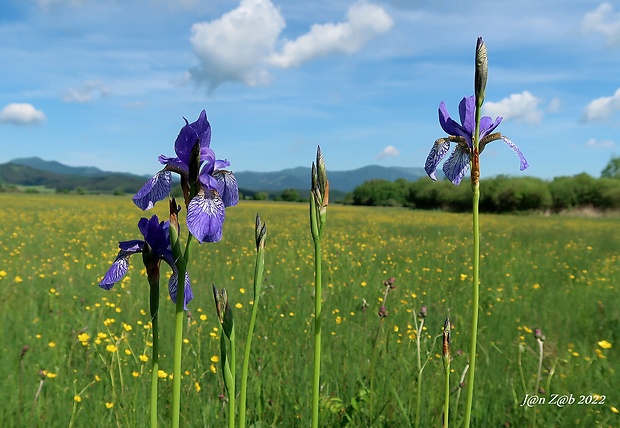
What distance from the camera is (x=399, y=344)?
3869mm

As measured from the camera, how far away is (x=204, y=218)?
3.52 ft

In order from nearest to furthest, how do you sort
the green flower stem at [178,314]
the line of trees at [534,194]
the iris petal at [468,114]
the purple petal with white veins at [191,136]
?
the green flower stem at [178,314] → the purple petal with white veins at [191,136] → the iris petal at [468,114] → the line of trees at [534,194]

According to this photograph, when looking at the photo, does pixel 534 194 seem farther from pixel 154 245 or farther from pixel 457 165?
pixel 154 245

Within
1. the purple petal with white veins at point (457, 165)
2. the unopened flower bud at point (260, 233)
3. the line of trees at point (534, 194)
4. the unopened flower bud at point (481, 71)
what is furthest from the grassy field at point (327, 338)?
the line of trees at point (534, 194)

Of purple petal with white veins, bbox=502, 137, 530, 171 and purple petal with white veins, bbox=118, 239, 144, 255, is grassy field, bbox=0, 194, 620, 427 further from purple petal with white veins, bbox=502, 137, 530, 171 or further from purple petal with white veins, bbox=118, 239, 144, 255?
purple petal with white veins, bbox=118, 239, 144, 255

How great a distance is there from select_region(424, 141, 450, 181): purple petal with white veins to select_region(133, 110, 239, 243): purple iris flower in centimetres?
66

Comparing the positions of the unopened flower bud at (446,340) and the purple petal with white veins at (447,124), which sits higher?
the purple petal with white veins at (447,124)

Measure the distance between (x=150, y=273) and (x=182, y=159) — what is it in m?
0.29

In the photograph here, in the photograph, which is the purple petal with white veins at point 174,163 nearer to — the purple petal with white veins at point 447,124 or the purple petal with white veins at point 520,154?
the purple petal with white veins at point 447,124

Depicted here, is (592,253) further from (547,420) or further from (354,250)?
(547,420)

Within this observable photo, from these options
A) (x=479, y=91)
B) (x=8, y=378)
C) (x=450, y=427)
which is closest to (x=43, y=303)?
(x=8, y=378)

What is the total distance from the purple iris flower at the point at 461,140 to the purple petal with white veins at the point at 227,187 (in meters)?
0.62

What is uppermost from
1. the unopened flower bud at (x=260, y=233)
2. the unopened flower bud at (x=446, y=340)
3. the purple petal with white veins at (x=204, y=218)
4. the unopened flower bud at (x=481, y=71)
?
the unopened flower bud at (x=481, y=71)

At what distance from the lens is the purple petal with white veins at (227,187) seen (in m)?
1.26
